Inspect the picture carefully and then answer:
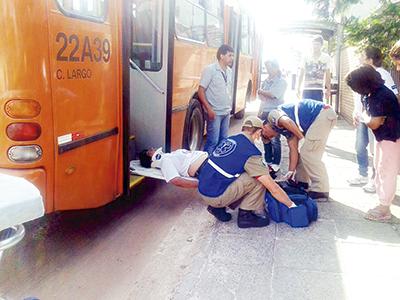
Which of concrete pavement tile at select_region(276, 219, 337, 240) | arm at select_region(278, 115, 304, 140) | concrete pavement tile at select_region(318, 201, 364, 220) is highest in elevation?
arm at select_region(278, 115, 304, 140)

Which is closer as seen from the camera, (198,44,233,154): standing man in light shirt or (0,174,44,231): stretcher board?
(0,174,44,231): stretcher board

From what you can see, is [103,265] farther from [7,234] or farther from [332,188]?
[332,188]

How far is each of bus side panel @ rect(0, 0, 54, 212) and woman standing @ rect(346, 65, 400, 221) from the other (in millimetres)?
2737

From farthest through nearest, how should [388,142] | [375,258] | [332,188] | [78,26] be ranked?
[332,188], [388,142], [375,258], [78,26]

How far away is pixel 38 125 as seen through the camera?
124 inches

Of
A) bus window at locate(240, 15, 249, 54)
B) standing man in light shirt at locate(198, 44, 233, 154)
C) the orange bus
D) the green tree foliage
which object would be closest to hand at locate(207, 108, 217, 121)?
standing man in light shirt at locate(198, 44, 233, 154)

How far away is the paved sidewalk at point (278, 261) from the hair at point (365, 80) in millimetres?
1301

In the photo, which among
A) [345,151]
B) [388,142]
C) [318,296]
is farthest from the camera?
[345,151]

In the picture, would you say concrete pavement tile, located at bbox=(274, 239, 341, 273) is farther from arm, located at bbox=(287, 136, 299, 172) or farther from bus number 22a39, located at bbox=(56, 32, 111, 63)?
bus number 22a39, located at bbox=(56, 32, 111, 63)

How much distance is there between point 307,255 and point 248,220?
0.73 metres

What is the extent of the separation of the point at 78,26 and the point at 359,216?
3239 millimetres

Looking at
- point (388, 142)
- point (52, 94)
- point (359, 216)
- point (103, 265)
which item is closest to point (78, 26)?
point (52, 94)

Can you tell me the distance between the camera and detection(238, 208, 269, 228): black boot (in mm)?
4262

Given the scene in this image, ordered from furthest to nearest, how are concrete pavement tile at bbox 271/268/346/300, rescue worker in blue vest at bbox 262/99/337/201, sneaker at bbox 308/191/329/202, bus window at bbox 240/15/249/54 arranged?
bus window at bbox 240/15/249/54 → sneaker at bbox 308/191/329/202 → rescue worker in blue vest at bbox 262/99/337/201 → concrete pavement tile at bbox 271/268/346/300
